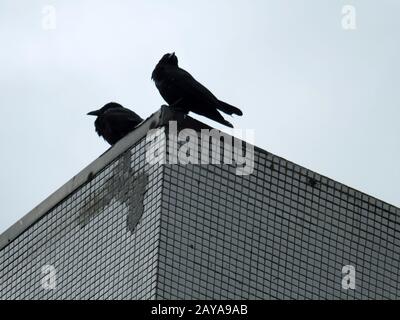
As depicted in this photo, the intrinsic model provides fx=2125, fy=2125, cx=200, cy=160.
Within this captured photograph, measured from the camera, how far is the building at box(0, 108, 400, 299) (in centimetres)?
3984

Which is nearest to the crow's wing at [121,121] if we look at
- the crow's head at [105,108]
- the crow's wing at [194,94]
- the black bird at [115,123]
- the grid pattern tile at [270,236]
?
the black bird at [115,123]

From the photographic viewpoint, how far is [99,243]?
4159cm

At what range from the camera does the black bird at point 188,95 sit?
40.4 m

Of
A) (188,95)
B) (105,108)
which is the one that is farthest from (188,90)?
(105,108)

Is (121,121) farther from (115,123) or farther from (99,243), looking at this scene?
(99,243)

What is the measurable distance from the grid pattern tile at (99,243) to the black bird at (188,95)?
1.26m

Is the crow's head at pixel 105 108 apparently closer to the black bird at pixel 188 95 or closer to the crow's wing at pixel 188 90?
the black bird at pixel 188 95

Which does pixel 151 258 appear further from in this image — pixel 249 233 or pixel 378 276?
pixel 378 276

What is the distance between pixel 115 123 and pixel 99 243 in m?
2.47

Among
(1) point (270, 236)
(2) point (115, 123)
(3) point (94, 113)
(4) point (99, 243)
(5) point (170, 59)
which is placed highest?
(5) point (170, 59)

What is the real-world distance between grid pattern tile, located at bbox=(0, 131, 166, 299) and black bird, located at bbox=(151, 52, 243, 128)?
1.26 meters

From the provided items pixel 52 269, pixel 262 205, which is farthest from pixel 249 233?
pixel 52 269
